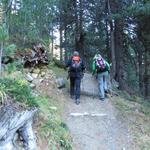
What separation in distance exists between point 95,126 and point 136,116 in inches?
80.8

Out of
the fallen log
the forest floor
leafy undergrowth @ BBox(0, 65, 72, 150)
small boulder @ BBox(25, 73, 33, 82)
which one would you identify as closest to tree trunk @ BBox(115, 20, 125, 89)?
the forest floor

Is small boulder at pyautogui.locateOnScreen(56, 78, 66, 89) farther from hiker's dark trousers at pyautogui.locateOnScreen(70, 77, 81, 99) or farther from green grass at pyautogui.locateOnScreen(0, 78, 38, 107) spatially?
green grass at pyautogui.locateOnScreen(0, 78, 38, 107)

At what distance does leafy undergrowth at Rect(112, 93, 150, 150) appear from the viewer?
11.4 metres

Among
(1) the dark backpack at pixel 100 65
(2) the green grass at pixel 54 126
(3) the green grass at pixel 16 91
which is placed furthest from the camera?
(1) the dark backpack at pixel 100 65

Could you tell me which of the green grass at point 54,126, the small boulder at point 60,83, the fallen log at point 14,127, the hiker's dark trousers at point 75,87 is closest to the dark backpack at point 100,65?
the hiker's dark trousers at point 75,87

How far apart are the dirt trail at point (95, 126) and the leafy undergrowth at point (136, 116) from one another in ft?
0.81

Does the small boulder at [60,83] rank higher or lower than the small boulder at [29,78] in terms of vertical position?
lower

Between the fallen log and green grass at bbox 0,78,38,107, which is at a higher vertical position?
green grass at bbox 0,78,38,107

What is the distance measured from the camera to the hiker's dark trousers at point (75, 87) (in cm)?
1358

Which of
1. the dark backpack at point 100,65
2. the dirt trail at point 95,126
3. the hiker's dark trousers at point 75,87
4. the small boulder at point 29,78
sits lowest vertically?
the dirt trail at point 95,126

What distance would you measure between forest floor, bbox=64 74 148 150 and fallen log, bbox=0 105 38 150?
1892mm

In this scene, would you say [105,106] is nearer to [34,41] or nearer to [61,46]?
[34,41]

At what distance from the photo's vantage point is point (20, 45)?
52.2 feet

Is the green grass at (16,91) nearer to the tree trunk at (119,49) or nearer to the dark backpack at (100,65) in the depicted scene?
the dark backpack at (100,65)
